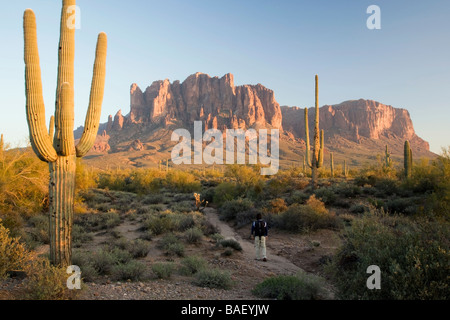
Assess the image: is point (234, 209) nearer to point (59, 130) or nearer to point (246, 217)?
point (246, 217)

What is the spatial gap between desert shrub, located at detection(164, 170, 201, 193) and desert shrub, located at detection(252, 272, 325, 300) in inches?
958

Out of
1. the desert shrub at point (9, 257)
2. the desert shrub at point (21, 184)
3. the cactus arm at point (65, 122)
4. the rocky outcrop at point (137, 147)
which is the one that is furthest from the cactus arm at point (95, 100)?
the rocky outcrop at point (137, 147)

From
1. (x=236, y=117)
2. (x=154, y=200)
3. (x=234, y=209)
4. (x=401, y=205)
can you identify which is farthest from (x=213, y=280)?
(x=236, y=117)

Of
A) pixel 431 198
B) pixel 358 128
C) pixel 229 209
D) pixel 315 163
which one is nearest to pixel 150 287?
pixel 229 209

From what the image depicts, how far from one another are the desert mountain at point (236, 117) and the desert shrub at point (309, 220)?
8101cm

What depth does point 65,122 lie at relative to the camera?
5.86 metres

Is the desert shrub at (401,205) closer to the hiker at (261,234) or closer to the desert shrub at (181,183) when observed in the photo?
the hiker at (261,234)

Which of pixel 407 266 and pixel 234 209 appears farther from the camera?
pixel 234 209

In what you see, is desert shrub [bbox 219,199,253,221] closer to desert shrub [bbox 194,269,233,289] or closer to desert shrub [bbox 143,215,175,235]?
desert shrub [bbox 143,215,175,235]

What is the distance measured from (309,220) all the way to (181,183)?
66.6ft

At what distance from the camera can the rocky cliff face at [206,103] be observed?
120 meters

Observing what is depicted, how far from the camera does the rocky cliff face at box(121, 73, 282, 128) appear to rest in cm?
12012

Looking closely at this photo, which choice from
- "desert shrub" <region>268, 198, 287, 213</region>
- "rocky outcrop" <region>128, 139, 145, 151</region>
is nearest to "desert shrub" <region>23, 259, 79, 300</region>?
"desert shrub" <region>268, 198, 287, 213</region>
